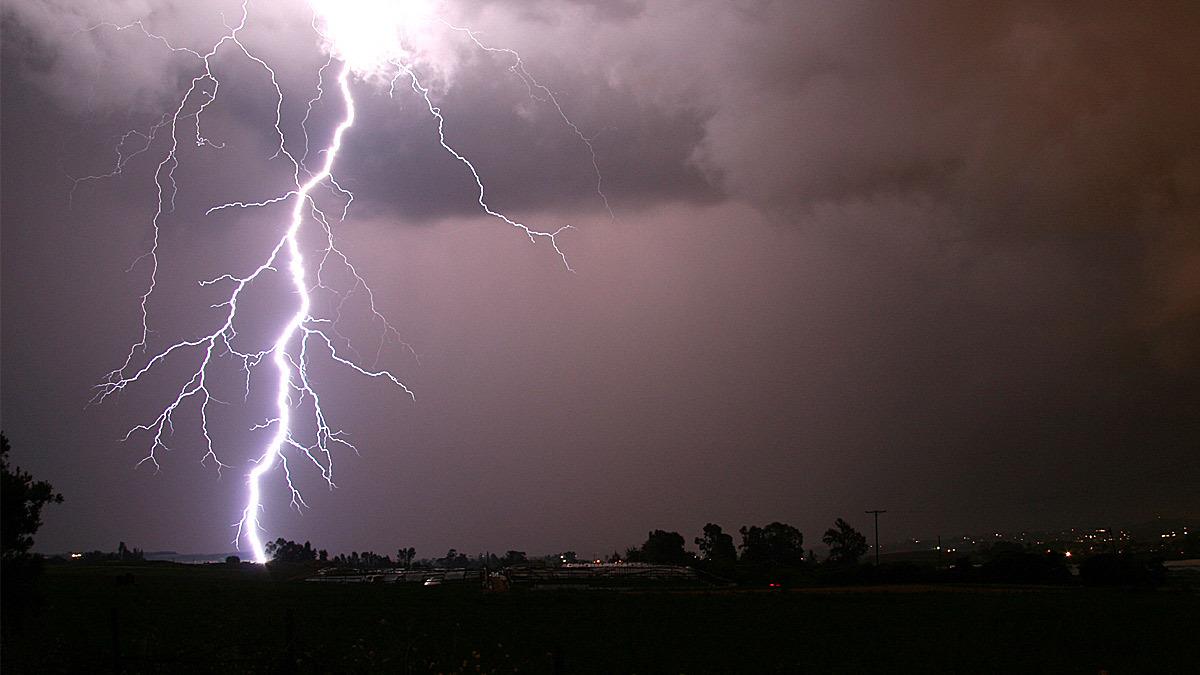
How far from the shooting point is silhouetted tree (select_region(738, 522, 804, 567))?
102438 millimetres

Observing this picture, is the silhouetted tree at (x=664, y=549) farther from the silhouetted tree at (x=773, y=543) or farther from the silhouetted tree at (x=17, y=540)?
the silhouetted tree at (x=17, y=540)

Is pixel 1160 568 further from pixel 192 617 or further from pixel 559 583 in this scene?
pixel 192 617

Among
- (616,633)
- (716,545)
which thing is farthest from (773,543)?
(616,633)

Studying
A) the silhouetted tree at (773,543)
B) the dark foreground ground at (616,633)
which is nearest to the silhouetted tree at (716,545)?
the silhouetted tree at (773,543)

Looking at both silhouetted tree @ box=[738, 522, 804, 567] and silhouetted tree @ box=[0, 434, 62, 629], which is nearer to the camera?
silhouetted tree @ box=[0, 434, 62, 629]

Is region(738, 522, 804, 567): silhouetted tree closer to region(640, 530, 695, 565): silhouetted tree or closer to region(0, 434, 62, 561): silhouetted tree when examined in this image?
region(640, 530, 695, 565): silhouetted tree

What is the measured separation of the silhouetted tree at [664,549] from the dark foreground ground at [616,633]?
55.7m

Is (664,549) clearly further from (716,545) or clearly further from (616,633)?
(616,633)

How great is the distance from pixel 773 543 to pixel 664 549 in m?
14.5

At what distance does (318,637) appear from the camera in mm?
20375

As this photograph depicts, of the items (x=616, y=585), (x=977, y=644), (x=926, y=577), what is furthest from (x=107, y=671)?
(x=926, y=577)

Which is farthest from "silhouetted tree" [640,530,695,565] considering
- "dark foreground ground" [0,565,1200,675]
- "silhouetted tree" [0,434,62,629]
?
"silhouetted tree" [0,434,62,629]

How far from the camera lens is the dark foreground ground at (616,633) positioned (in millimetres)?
13172

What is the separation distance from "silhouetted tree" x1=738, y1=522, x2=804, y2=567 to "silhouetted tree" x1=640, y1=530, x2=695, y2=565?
318 inches
